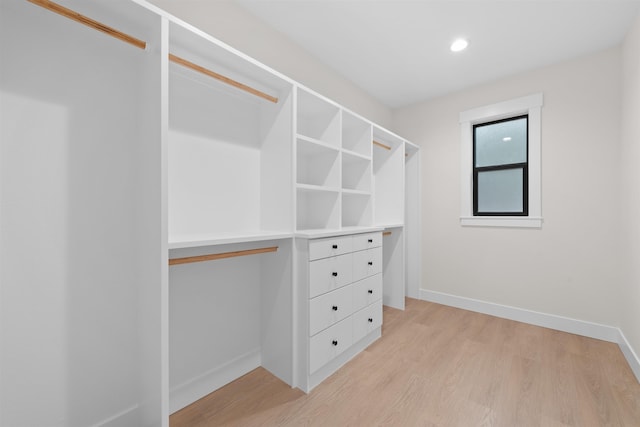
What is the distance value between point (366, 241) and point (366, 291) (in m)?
0.41

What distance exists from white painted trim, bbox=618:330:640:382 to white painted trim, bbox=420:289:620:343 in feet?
0.34

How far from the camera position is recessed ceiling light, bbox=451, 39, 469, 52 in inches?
87.6

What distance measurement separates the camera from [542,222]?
2.63 meters

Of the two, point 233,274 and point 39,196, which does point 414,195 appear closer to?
point 233,274

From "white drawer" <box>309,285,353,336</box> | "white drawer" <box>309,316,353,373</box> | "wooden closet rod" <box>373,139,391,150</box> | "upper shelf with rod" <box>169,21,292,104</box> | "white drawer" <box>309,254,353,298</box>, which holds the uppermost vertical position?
"upper shelf with rod" <box>169,21,292,104</box>

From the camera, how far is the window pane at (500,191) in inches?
113

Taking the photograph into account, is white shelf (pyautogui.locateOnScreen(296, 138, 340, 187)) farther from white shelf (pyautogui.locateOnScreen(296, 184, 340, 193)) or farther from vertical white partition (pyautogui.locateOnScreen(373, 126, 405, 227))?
vertical white partition (pyautogui.locateOnScreen(373, 126, 405, 227))

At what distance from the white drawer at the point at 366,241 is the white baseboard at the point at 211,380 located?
1.05 m

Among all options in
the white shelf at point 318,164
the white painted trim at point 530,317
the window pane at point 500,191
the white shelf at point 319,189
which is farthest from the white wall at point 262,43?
the white painted trim at point 530,317

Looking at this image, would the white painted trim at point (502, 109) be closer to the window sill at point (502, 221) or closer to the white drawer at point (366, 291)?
the window sill at point (502, 221)

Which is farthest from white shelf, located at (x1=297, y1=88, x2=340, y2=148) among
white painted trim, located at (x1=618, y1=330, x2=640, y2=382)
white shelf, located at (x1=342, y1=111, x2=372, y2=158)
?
white painted trim, located at (x1=618, y1=330, x2=640, y2=382)

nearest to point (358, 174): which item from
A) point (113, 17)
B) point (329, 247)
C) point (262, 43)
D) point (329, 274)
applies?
point (329, 247)

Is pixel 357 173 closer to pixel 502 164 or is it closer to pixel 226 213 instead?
pixel 226 213

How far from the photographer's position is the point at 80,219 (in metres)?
1.19
